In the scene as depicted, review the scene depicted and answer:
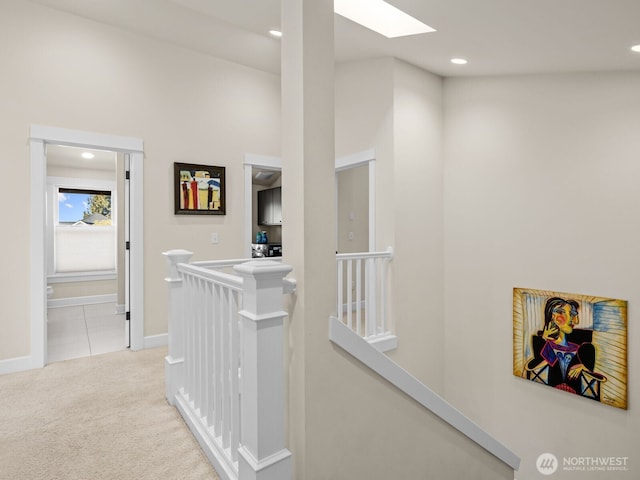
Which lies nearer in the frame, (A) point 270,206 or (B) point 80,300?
(B) point 80,300

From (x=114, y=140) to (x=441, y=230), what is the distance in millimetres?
3382

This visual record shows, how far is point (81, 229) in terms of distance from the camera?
6.34 metres

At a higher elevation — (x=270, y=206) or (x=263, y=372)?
(x=270, y=206)

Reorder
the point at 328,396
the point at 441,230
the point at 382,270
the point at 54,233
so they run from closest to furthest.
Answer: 1. the point at 328,396
2. the point at 382,270
3. the point at 441,230
4. the point at 54,233

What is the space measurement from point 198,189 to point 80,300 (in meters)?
3.76

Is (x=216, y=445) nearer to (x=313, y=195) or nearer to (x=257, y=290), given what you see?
(x=257, y=290)

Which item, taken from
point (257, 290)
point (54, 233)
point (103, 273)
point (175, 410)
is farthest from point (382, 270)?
point (54, 233)

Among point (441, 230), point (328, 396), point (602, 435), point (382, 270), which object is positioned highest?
point (441, 230)

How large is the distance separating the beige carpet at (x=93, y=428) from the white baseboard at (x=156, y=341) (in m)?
0.54

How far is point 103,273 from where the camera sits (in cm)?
638

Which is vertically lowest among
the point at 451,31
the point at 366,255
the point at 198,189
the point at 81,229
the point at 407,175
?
the point at 366,255

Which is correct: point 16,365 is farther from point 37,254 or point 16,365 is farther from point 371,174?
point 371,174

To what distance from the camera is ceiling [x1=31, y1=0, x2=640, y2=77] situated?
2.40 metres

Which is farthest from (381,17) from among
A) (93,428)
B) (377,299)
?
(93,428)
